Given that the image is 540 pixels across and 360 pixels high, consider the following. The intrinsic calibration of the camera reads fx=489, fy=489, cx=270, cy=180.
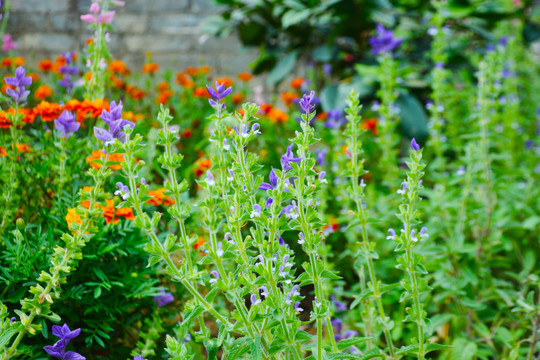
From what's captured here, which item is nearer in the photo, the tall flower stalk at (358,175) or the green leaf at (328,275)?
the green leaf at (328,275)

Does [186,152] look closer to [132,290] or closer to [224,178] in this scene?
[132,290]

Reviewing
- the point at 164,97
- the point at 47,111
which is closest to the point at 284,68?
the point at 164,97

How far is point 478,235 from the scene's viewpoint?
1817 mm

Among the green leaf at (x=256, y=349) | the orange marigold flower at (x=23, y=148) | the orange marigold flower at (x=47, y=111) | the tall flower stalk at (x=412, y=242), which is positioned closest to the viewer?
the green leaf at (x=256, y=349)

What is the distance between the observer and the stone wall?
467 centimetres

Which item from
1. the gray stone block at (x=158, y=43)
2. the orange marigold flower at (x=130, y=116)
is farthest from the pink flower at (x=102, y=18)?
the gray stone block at (x=158, y=43)

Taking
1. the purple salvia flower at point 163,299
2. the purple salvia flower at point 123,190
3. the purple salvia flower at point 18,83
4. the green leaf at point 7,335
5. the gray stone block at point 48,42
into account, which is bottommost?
the purple salvia flower at point 163,299

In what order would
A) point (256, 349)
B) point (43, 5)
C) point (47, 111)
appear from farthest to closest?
point (43, 5) < point (47, 111) < point (256, 349)

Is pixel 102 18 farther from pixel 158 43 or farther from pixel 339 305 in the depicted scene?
pixel 158 43

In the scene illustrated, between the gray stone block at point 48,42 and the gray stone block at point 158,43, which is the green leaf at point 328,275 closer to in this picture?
the gray stone block at point 158,43

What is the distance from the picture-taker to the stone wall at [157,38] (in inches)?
184

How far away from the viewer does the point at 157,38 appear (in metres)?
4.82

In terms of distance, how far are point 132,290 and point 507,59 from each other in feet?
8.62

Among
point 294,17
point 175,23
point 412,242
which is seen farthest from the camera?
point 175,23
